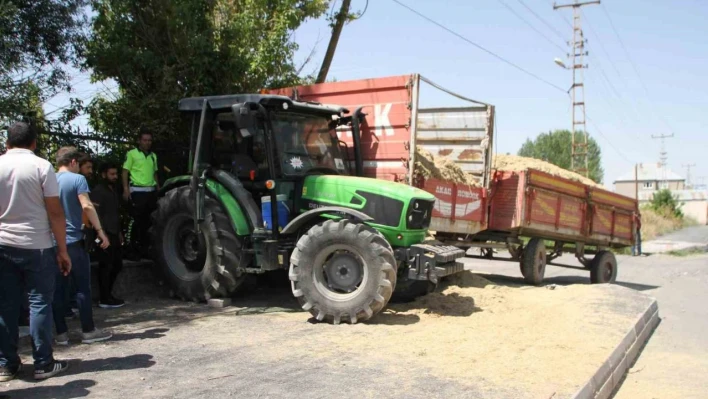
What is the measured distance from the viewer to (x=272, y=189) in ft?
23.2

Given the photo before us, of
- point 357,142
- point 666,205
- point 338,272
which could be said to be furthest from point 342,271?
point 666,205

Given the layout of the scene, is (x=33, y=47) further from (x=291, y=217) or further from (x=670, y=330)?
(x=670, y=330)

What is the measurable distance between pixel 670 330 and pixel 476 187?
11.4ft

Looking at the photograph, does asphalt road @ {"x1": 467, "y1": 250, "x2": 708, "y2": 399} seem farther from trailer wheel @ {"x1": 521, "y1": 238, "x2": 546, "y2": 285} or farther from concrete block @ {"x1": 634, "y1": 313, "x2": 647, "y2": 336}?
trailer wheel @ {"x1": 521, "y1": 238, "x2": 546, "y2": 285}

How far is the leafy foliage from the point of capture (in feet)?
169

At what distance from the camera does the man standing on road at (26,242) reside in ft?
14.2

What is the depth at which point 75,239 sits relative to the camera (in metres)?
5.49

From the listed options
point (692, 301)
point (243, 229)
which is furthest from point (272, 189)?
point (692, 301)

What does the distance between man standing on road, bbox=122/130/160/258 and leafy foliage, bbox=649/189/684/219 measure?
51.7 m

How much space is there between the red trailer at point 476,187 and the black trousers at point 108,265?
338cm

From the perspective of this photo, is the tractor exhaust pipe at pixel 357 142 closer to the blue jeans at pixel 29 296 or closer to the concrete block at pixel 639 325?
the concrete block at pixel 639 325

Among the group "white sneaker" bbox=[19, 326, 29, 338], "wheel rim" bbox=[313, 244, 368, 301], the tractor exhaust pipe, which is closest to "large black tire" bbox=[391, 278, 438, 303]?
"wheel rim" bbox=[313, 244, 368, 301]

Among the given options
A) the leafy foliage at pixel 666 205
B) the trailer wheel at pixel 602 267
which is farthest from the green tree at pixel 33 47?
the leafy foliage at pixel 666 205

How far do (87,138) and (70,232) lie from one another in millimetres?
3738
